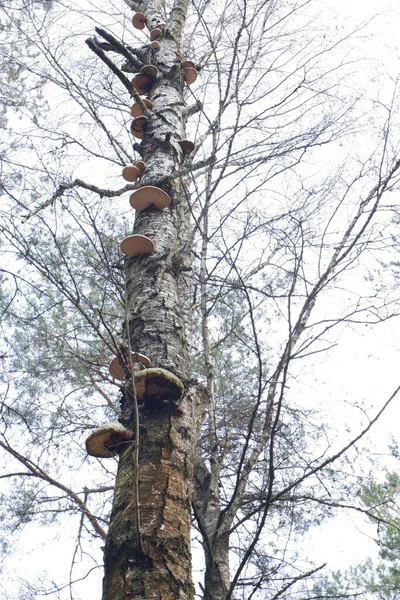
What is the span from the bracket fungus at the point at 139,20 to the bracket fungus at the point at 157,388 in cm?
488

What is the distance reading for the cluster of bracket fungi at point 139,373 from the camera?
6.56ft

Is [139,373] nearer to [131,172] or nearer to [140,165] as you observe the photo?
[140,165]

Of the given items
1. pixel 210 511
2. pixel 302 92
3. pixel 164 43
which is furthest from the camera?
pixel 302 92

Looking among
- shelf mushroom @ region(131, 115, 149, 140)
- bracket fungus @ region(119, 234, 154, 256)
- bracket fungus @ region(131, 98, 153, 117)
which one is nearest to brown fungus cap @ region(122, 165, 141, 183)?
shelf mushroom @ region(131, 115, 149, 140)

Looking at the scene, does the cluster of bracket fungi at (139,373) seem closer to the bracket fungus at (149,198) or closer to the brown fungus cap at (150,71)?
the bracket fungus at (149,198)

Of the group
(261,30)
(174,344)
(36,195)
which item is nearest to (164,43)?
(261,30)

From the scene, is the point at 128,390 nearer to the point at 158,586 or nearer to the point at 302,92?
the point at 158,586

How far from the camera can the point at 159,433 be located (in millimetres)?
1984

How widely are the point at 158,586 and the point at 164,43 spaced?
169 inches

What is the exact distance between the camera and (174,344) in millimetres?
2404

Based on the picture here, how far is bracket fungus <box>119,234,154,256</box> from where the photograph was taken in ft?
9.04

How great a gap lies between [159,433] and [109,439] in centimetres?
18

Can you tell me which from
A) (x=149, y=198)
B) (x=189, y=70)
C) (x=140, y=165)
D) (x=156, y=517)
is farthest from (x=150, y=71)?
(x=156, y=517)

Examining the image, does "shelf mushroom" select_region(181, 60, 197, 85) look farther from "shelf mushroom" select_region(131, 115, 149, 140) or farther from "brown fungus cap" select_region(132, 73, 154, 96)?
"shelf mushroom" select_region(131, 115, 149, 140)
